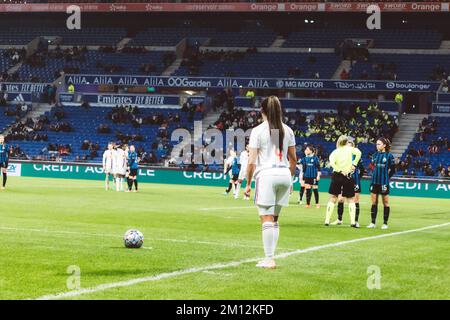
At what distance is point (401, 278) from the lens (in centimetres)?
1116

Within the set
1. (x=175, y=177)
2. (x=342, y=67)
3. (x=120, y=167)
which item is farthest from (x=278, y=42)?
(x=120, y=167)

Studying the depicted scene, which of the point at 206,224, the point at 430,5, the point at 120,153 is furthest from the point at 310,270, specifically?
the point at 430,5

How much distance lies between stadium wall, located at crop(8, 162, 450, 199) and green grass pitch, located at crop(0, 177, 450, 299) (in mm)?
22555

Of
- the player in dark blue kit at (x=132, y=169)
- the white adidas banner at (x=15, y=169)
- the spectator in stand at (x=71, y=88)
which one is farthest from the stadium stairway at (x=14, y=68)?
the player in dark blue kit at (x=132, y=169)

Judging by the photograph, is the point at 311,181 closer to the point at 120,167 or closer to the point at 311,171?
the point at 311,171

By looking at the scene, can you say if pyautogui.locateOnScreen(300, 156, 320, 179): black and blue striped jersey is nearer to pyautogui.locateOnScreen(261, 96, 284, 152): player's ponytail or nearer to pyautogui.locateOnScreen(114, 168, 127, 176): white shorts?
pyautogui.locateOnScreen(114, 168, 127, 176): white shorts

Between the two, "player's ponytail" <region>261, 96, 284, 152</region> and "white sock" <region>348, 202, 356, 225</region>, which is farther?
"white sock" <region>348, 202, 356, 225</region>

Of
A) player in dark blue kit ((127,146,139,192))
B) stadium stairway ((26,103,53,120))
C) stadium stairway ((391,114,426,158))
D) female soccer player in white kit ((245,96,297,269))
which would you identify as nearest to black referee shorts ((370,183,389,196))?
female soccer player in white kit ((245,96,297,269))

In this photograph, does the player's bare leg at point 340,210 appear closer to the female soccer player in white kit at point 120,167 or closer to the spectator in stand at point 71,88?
the female soccer player in white kit at point 120,167

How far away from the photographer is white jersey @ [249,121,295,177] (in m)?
11.4

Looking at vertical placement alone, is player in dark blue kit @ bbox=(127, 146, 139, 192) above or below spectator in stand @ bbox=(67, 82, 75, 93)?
below

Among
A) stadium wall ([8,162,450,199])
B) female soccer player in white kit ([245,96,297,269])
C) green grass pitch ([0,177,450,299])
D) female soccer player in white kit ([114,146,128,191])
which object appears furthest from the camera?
stadium wall ([8,162,450,199])

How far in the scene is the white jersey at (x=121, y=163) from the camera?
130 feet

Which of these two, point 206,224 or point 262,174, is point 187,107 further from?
point 262,174
